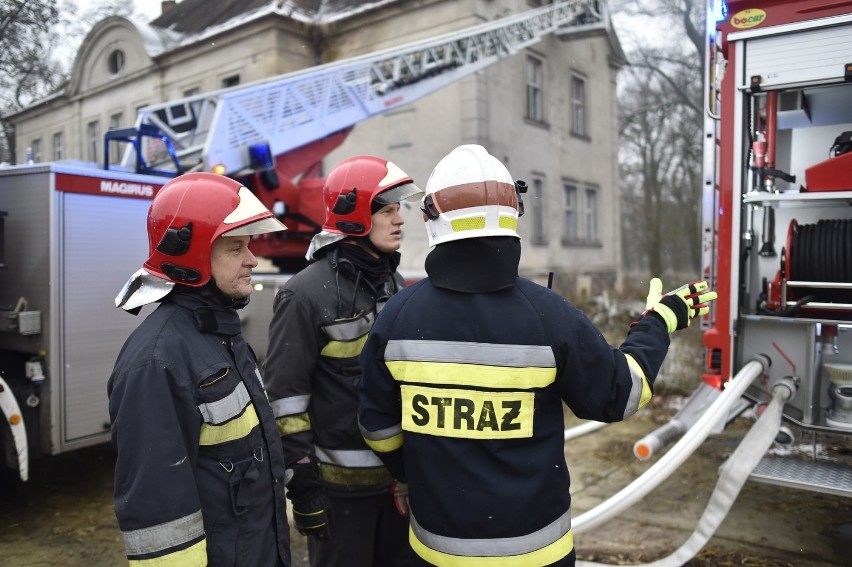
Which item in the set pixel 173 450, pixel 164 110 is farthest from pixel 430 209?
pixel 164 110

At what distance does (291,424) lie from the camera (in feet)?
8.15

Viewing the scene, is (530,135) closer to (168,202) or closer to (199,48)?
(199,48)

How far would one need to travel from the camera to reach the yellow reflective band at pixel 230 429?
1.84 m

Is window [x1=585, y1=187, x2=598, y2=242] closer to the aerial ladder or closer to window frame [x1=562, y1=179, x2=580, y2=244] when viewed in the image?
window frame [x1=562, y1=179, x2=580, y2=244]

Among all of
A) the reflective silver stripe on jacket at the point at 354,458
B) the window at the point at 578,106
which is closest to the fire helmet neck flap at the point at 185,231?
the reflective silver stripe on jacket at the point at 354,458

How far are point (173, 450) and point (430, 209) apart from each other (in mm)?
996

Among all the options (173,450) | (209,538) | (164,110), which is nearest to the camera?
(173,450)

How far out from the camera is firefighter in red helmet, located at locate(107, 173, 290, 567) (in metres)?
1.66

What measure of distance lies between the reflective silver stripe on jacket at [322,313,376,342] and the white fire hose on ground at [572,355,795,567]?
61.7 inches

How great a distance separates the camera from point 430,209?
206 cm

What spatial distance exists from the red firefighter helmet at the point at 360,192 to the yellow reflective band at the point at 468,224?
88 cm

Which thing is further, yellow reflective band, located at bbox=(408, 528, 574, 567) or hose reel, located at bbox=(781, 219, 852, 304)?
hose reel, located at bbox=(781, 219, 852, 304)

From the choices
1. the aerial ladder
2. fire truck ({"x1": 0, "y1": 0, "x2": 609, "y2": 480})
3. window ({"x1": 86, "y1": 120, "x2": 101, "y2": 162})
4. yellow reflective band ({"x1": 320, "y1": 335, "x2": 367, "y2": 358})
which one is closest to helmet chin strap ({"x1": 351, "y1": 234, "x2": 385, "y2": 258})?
yellow reflective band ({"x1": 320, "y1": 335, "x2": 367, "y2": 358})

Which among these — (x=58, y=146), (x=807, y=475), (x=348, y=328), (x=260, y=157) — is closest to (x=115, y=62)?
(x=58, y=146)
